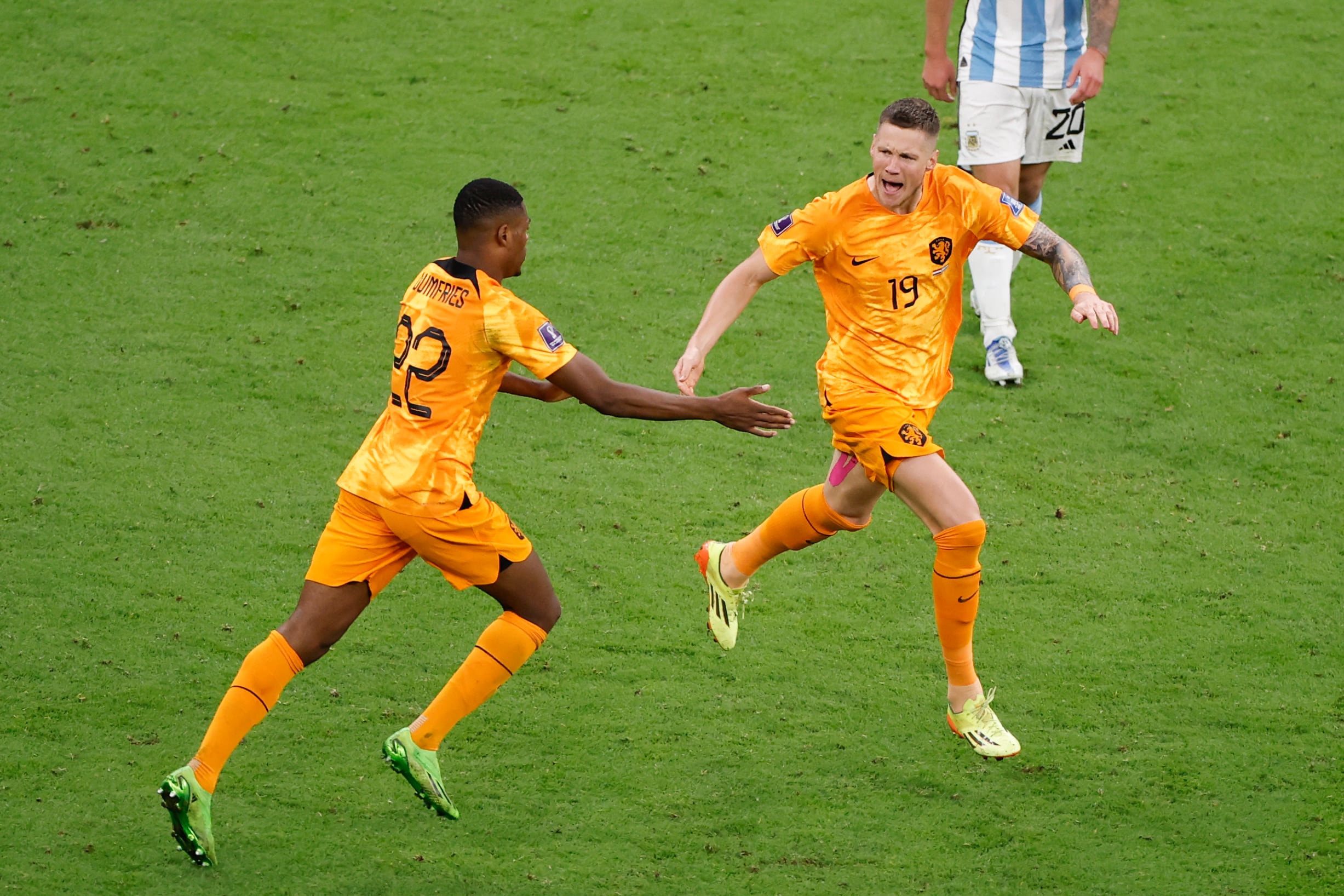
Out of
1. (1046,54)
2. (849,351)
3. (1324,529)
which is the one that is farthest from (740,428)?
(1046,54)

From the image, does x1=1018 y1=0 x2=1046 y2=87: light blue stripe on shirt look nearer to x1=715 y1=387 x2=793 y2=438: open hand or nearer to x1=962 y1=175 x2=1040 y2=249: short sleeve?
x1=962 y1=175 x2=1040 y2=249: short sleeve

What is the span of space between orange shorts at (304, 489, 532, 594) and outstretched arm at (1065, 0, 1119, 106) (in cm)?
424

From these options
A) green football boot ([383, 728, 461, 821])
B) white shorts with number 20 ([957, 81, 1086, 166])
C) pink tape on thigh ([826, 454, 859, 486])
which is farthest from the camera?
white shorts with number 20 ([957, 81, 1086, 166])

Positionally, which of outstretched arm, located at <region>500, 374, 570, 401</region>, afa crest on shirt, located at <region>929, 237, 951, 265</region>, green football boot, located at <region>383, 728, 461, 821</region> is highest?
afa crest on shirt, located at <region>929, 237, 951, 265</region>

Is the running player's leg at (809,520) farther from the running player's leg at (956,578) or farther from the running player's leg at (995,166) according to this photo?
the running player's leg at (995,166)

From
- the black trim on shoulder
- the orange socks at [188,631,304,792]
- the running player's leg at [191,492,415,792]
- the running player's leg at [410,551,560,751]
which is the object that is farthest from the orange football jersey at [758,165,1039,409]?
the orange socks at [188,631,304,792]

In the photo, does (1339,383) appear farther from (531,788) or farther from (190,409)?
(190,409)

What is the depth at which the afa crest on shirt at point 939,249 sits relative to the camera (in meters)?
4.91

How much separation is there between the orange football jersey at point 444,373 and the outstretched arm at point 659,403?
63mm

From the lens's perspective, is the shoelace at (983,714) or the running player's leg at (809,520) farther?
the running player's leg at (809,520)

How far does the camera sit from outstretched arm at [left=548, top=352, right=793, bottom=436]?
4.25 m

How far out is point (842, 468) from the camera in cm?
514

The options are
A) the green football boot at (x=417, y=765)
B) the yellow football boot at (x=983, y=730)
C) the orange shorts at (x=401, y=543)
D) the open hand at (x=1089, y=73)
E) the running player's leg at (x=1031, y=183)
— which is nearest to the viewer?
the orange shorts at (x=401, y=543)

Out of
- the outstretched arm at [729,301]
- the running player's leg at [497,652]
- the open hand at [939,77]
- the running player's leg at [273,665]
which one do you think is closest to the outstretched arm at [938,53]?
the open hand at [939,77]
